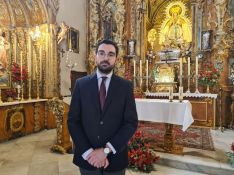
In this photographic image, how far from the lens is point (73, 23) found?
8523 millimetres

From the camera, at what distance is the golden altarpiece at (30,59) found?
610cm

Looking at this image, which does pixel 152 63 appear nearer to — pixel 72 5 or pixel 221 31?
pixel 221 31

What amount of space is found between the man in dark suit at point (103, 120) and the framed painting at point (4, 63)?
5005mm

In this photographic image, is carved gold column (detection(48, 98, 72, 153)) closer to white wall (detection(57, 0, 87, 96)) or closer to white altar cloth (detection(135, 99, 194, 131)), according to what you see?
white altar cloth (detection(135, 99, 194, 131))

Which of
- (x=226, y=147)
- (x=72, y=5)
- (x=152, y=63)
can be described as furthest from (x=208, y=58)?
(x=72, y=5)

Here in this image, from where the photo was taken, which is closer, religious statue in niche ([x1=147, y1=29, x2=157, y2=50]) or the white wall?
the white wall

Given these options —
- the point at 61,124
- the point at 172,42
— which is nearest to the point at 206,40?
the point at 172,42

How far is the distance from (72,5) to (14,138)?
5.61m

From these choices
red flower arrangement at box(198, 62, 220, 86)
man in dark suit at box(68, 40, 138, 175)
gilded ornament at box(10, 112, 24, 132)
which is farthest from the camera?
red flower arrangement at box(198, 62, 220, 86)

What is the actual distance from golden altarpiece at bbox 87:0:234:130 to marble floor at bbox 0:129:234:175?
92.3 inches

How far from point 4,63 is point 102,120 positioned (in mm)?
5454

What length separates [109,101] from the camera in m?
1.88

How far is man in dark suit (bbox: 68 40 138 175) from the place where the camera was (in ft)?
6.05

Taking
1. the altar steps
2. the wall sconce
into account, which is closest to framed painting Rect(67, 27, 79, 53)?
the wall sconce
